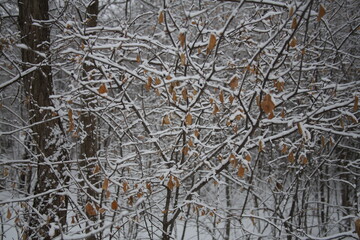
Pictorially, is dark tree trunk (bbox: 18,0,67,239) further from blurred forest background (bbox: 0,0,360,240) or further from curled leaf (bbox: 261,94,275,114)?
curled leaf (bbox: 261,94,275,114)

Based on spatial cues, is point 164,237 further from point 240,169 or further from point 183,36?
point 183,36

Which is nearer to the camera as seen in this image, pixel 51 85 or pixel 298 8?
pixel 298 8

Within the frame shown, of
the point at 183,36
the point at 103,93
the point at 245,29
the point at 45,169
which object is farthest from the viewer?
the point at 45,169

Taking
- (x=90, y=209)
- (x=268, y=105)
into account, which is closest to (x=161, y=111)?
(x=90, y=209)

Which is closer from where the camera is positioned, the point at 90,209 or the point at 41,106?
the point at 90,209

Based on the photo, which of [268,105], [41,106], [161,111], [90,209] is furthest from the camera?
[161,111]

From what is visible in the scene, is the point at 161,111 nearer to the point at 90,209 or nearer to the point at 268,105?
the point at 90,209

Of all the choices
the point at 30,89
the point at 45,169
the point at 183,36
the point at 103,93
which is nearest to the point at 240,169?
the point at 183,36

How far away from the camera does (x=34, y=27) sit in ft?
10.9

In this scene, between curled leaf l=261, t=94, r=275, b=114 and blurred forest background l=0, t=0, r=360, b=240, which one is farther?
blurred forest background l=0, t=0, r=360, b=240

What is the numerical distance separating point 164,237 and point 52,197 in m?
1.60

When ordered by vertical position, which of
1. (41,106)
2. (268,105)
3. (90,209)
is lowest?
(90,209)

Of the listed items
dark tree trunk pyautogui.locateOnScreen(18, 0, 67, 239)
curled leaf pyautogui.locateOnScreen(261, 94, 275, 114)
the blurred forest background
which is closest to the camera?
curled leaf pyautogui.locateOnScreen(261, 94, 275, 114)

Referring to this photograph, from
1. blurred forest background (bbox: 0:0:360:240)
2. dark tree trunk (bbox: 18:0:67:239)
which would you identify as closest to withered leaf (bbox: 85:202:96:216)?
blurred forest background (bbox: 0:0:360:240)
